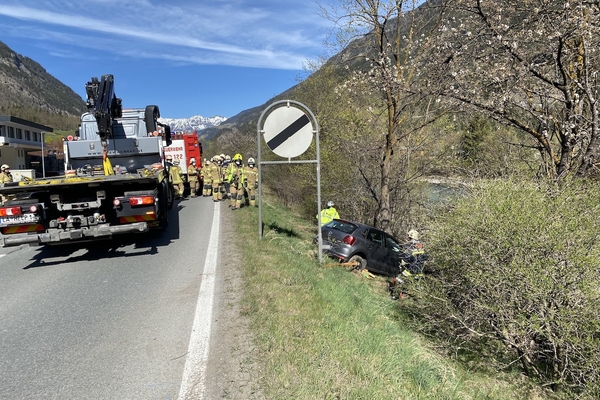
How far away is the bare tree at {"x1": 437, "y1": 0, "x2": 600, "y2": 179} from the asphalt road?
21.2ft

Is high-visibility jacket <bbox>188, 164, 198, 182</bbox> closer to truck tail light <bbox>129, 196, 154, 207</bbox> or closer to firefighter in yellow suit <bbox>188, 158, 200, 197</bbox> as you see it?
firefighter in yellow suit <bbox>188, 158, 200, 197</bbox>

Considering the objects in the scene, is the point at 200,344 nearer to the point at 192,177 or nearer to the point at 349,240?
the point at 349,240

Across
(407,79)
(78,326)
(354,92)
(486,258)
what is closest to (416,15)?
(407,79)

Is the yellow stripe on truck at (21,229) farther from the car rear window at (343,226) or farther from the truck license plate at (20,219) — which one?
the car rear window at (343,226)

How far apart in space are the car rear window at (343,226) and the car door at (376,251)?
48 cm

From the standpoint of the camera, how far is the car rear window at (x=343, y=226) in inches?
396

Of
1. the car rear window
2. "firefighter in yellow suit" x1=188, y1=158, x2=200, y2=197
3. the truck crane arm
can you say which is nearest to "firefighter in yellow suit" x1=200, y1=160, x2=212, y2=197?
"firefighter in yellow suit" x1=188, y1=158, x2=200, y2=197

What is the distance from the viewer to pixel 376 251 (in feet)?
33.4

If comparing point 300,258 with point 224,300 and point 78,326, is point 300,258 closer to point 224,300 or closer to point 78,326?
point 224,300

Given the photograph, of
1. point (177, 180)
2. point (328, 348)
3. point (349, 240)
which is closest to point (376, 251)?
point (349, 240)

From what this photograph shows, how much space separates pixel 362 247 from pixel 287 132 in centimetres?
480

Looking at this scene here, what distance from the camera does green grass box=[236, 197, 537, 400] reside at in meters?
2.85

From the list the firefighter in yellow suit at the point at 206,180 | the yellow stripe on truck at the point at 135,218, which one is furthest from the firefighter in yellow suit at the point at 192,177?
the yellow stripe on truck at the point at 135,218

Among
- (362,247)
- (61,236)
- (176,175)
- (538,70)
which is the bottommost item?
(362,247)
